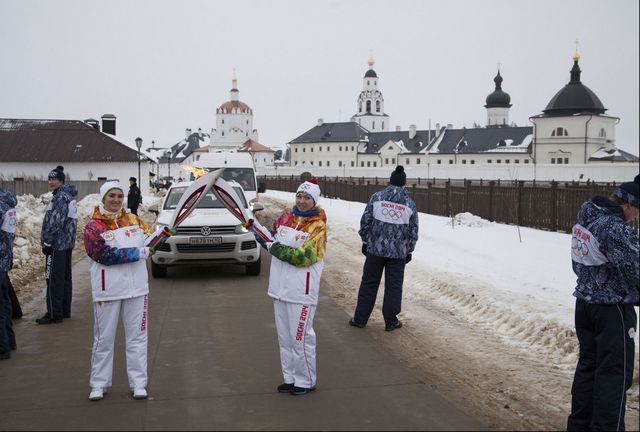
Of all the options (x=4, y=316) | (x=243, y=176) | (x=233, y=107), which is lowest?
(x=4, y=316)

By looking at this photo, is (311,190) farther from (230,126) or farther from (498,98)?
(230,126)

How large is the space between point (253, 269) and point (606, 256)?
853 centimetres

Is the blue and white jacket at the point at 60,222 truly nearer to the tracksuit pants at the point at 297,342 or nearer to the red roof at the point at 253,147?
the tracksuit pants at the point at 297,342

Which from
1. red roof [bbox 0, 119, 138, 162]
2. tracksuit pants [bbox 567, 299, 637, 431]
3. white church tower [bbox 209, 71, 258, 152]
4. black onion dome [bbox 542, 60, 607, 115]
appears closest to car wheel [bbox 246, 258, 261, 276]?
tracksuit pants [bbox 567, 299, 637, 431]

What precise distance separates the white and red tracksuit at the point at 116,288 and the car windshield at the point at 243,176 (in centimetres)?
1428

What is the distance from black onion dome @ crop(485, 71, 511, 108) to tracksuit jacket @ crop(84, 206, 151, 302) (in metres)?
137

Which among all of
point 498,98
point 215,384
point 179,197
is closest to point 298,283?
point 215,384

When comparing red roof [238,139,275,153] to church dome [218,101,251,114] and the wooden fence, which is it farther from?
the wooden fence

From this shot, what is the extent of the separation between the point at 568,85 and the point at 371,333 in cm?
9481

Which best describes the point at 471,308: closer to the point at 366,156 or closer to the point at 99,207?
the point at 99,207

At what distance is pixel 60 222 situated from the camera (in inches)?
326

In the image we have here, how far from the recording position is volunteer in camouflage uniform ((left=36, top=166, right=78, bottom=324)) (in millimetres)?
8273

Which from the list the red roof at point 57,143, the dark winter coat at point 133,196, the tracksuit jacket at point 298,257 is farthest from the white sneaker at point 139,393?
the red roof at point 57,143

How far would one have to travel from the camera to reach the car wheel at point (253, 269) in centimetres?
1227
